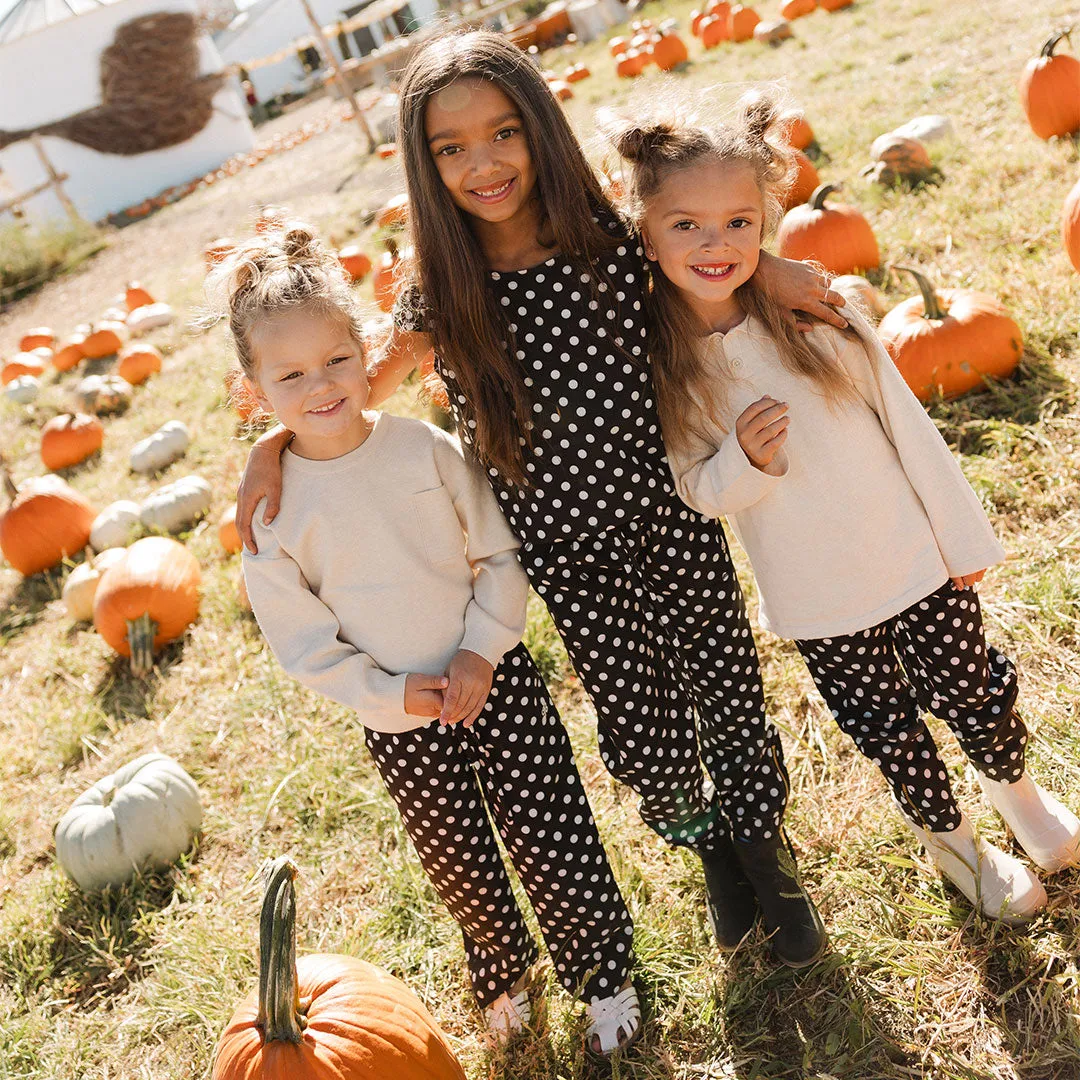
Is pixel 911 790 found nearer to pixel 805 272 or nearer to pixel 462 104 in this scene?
pixel 805 272

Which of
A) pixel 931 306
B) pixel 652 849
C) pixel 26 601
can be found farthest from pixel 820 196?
pixel 26 601

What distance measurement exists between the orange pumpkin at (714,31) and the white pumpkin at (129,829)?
1149cm

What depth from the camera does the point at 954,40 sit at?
8.20m

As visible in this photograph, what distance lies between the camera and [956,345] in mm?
3662

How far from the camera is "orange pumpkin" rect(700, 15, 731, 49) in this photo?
12.1m

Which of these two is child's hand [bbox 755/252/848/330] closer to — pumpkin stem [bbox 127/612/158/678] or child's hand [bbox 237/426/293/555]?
child's hand [bbox 237/426/293/555]

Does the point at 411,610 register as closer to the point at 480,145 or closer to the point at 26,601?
the point at 480,145

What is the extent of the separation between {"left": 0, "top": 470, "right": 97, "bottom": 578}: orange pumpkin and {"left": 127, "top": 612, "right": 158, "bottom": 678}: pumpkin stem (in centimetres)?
134

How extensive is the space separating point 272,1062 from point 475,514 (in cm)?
111

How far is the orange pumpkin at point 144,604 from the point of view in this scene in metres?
4.43

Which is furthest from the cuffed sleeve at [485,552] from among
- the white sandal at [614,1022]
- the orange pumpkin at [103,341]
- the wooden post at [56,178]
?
the wooden post at [56,178]

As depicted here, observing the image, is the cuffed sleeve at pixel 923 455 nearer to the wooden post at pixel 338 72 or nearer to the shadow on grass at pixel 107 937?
the shadow on grass at pixel 107 937

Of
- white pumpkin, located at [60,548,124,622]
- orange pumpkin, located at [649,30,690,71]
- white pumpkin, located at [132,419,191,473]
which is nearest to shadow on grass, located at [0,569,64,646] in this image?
white pumpkin, located at [60,548,124,622]

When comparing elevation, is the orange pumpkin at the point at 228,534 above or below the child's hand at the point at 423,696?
below
